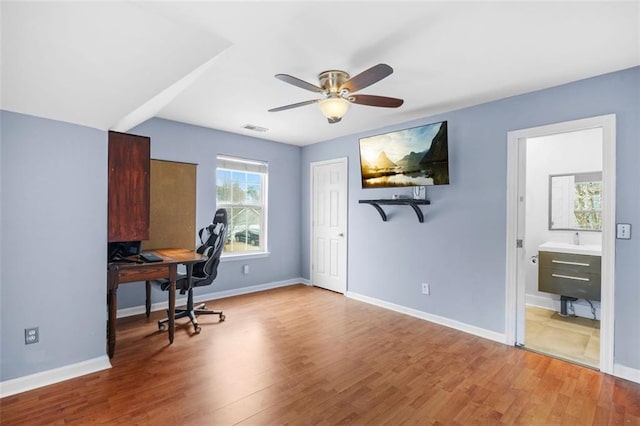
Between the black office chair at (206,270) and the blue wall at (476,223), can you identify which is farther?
the black office chair at (206,270)

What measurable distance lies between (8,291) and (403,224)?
12.4 ft

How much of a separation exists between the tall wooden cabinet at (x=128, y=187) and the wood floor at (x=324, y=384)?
113 centimetres

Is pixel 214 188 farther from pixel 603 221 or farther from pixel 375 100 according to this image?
pixel 603 221

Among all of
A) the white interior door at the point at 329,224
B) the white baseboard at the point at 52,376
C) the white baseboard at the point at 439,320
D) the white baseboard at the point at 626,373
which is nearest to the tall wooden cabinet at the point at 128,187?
the white baseboard at the point at 52,376

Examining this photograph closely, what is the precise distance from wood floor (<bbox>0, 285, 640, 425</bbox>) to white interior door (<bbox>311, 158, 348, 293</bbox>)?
1575 mm

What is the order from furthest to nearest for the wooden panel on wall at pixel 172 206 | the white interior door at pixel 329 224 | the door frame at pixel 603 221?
the white interior door at pixel 329 224 → the wooden panel on wall at pixel 172 206 → the door frame at pixel 603 221

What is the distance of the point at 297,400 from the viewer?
211cm

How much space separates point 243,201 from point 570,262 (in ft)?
14.5

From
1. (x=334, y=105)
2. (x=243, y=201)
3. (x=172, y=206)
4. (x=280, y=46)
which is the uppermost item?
(x=280, y=46)

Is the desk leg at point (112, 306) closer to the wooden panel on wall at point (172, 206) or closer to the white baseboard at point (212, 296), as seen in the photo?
the white baseboard at point (212, 296)

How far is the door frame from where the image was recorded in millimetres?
2469

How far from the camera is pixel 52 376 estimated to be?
229cm

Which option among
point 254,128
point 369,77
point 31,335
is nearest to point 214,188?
point 254,128

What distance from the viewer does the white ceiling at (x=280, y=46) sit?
64.3 inches
